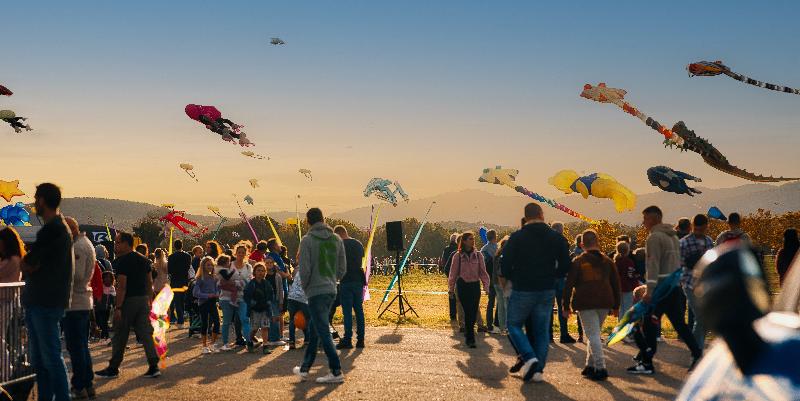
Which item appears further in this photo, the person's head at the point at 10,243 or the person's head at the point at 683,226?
the person's head at the point at 683,226

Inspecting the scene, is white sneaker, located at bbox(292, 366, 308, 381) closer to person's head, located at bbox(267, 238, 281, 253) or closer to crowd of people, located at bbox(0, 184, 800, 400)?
crowd of people, located at bbox(0, 184, 800, 400)

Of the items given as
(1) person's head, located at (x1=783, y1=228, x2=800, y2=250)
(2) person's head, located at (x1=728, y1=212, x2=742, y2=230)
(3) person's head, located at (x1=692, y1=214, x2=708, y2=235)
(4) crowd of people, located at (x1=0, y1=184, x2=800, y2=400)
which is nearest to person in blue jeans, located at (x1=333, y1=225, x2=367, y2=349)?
(4) crowd of people, located at (x1=0, y1=184, x2=800, y2=400)

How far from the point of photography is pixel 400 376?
10242mm

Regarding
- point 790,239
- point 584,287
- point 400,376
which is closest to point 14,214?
point 400,376

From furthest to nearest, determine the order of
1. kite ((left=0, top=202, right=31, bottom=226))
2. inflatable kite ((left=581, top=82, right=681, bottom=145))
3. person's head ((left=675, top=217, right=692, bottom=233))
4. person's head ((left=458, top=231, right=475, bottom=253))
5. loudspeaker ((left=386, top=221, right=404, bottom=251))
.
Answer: kite ((left=0, top=202, right=31, bottom=226)) < loudspeaker ((left=386, top=221, right=404, bottom=251)) < inflatable kite ((left=581, top=82, right=681, bottom=145)) < person's head ((left=458, top=231, right=475, bottom=253)) < person's head ((left=675, top=217, right=692, bottom=233))

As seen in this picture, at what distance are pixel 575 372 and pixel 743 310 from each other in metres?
9.61

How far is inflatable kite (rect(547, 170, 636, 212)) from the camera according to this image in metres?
23.7

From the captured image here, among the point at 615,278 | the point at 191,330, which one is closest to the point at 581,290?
the point at 615,278

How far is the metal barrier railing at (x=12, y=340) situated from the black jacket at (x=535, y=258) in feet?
16.5

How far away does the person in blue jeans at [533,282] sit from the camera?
384 inches

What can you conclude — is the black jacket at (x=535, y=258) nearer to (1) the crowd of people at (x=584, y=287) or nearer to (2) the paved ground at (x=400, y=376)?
(1) the crowd of people at (x=584, y=287)

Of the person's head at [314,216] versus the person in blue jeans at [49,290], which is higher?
the person's head at [314,216]

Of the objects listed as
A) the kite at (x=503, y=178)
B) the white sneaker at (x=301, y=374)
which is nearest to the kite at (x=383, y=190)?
the kite at (x=503, y=178)

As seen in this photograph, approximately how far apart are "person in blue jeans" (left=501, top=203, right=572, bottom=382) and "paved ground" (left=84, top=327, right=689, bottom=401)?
330 millimetres
